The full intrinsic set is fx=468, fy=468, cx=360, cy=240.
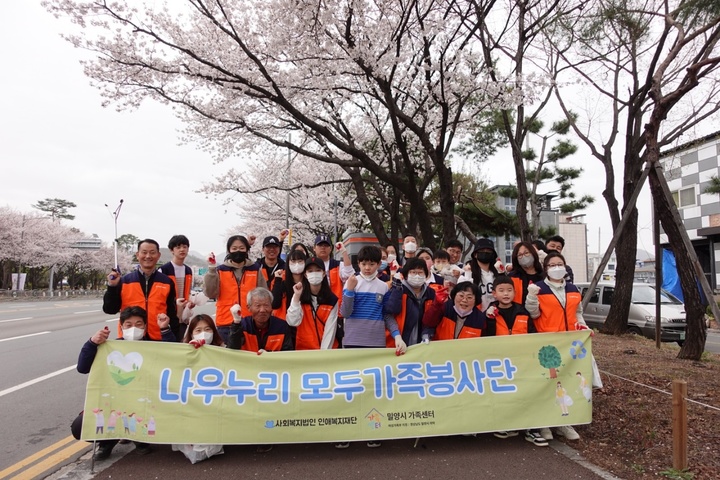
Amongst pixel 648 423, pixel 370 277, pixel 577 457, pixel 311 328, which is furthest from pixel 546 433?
pixel 311 328

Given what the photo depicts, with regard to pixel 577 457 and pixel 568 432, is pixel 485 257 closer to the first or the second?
pixel 568 432

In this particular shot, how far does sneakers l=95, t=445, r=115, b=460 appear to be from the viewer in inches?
156

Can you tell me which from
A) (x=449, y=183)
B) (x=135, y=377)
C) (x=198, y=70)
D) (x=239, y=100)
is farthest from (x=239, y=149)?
(x=135, y=377)

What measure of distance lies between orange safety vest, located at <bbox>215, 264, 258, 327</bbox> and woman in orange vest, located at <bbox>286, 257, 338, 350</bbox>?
29.7 inches

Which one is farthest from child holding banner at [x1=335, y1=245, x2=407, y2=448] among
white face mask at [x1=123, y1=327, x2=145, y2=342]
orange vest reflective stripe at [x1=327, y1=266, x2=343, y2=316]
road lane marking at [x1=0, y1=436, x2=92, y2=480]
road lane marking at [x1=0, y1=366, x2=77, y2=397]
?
road lane marking at [x1=0, y1=366, x2=77, y2=397]

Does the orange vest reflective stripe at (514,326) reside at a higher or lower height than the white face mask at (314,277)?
lower

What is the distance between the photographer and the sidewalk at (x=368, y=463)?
140 inches

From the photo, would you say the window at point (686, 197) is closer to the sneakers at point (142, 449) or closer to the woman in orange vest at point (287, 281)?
the woman in orange vest at point (287, 281)

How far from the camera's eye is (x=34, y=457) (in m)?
4.07

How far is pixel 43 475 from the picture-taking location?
3.69 metres

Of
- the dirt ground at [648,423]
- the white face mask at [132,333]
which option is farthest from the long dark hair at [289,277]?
the dirt ground at [648,423]

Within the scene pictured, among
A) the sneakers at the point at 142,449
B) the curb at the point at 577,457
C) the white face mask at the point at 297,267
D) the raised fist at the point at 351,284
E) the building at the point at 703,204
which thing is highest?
the building at the point at 703,204

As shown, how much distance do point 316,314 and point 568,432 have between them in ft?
8.41

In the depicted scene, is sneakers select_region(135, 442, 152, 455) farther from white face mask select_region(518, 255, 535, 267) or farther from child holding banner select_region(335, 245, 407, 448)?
white face mask select_region(518, 255, 535, 267)
